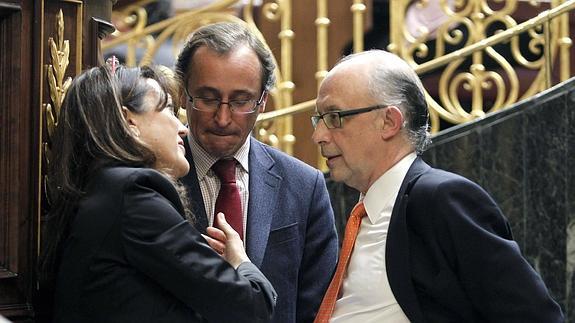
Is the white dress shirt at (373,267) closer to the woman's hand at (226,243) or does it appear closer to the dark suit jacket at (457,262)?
the dark suit jacket at (457,262)

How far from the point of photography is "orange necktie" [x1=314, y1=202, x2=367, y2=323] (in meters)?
2.77

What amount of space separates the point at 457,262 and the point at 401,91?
1.67 ft

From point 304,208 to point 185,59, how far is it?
1.74 ft

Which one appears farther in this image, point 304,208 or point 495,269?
point 304,208

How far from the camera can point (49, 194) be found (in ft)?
8.36

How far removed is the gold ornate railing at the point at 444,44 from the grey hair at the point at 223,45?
6.87 ft

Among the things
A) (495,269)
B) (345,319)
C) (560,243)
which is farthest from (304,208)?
(560,243)

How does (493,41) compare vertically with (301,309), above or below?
above

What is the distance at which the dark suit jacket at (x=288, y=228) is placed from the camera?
3002mm

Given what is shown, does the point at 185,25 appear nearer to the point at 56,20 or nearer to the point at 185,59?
the point at 185,59

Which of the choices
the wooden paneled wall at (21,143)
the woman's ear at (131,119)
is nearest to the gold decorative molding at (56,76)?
the wooden paneled wall at (21,143)

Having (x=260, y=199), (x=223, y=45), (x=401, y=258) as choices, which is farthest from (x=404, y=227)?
(x=223, y=45)

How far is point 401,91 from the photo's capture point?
2.82 m

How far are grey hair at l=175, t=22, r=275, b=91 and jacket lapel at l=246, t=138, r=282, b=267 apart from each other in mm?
197
